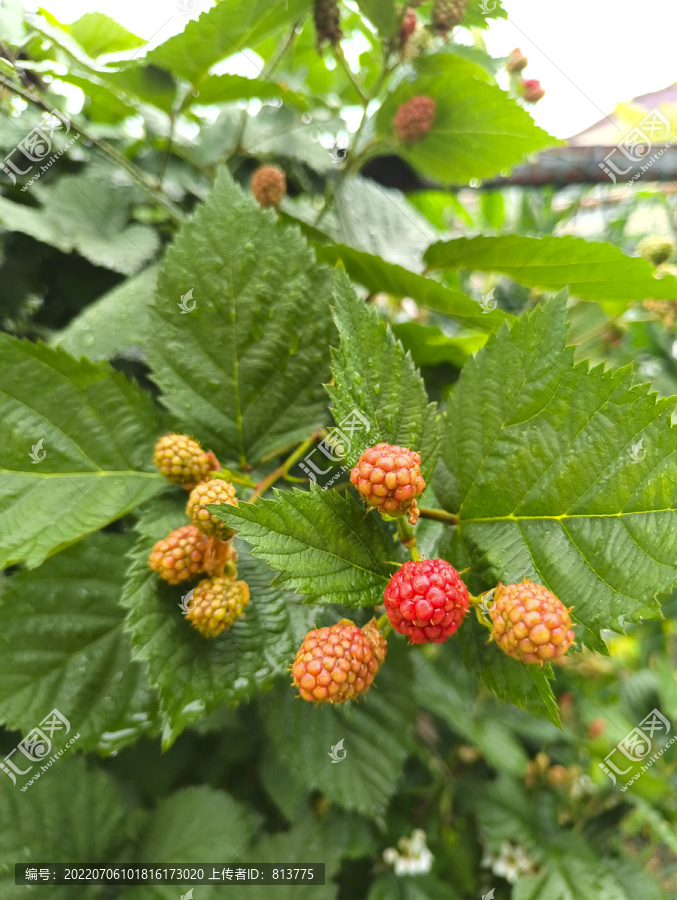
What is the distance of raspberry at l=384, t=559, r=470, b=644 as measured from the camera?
0.39 m

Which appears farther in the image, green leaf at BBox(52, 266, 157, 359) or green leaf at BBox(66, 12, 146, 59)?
green leaf at BBox(66, 12, 146, 59)

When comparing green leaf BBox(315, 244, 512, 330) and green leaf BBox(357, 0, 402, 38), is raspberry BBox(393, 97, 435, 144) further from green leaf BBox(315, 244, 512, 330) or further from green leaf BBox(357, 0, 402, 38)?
green leaf BBox(315, 244, 512, 330)

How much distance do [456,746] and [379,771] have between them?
0.62 meters

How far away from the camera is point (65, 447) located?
592 mm

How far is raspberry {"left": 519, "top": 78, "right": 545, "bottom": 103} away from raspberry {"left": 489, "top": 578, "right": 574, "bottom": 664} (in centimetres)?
96

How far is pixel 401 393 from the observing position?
1.65ft

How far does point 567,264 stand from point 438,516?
37 cm

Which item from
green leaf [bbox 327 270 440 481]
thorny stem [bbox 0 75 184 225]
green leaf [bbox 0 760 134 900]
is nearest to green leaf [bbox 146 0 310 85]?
thorny stem [bbox 0 75 184 225]

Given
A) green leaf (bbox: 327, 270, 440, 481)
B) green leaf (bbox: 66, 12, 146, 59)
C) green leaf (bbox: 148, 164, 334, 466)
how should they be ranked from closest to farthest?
green leaf (bbox: 327, 270, 440, 481), green leaf (bbox: 148, 164, 334, 466), green leaf (bbox: 66, 12, 146, 59)

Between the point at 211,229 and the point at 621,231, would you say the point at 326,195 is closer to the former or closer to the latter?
the point at 211,229

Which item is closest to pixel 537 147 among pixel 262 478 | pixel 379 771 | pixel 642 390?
pixel 642 390

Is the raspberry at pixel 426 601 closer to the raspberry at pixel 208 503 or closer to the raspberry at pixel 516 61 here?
the raspberry at pixel 208 503

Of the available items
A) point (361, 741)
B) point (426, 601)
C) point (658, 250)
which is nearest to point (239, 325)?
point (426, 601)

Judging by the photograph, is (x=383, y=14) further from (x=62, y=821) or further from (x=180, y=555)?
(x=62, y=821)
